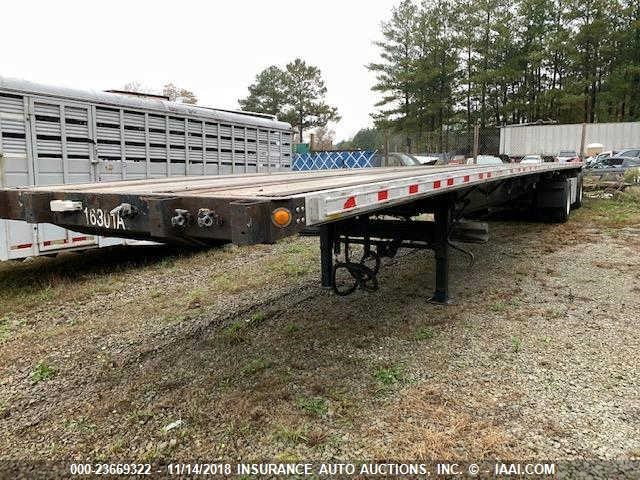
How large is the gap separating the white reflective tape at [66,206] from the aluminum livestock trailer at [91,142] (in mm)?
3217

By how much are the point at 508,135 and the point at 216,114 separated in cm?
2564

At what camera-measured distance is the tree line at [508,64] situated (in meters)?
36.0

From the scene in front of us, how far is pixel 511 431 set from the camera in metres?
2.67

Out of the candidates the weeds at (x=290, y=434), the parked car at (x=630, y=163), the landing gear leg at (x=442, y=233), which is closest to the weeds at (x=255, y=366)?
the weeds at (x=290, y=434)

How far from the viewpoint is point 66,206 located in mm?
2898

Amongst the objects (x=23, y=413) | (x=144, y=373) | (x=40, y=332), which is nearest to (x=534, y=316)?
(x=144, y=373)

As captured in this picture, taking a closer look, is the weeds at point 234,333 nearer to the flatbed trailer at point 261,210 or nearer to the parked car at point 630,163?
the flatbed trailer at point 261,210

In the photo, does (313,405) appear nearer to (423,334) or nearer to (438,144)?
(423,334)

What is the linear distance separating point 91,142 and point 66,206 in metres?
4.13

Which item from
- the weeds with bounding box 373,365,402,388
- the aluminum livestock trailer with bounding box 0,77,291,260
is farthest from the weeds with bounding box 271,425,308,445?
the aluminum livestock trailer with bounding box 0,77,291,260

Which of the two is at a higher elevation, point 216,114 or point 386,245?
point 216,114

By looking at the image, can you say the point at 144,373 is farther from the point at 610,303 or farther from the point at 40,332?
the point at 610,303

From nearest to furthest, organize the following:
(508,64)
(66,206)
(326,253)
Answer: (66,206), (326,253), (508,64)

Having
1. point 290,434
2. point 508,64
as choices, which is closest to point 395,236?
point 290,434
